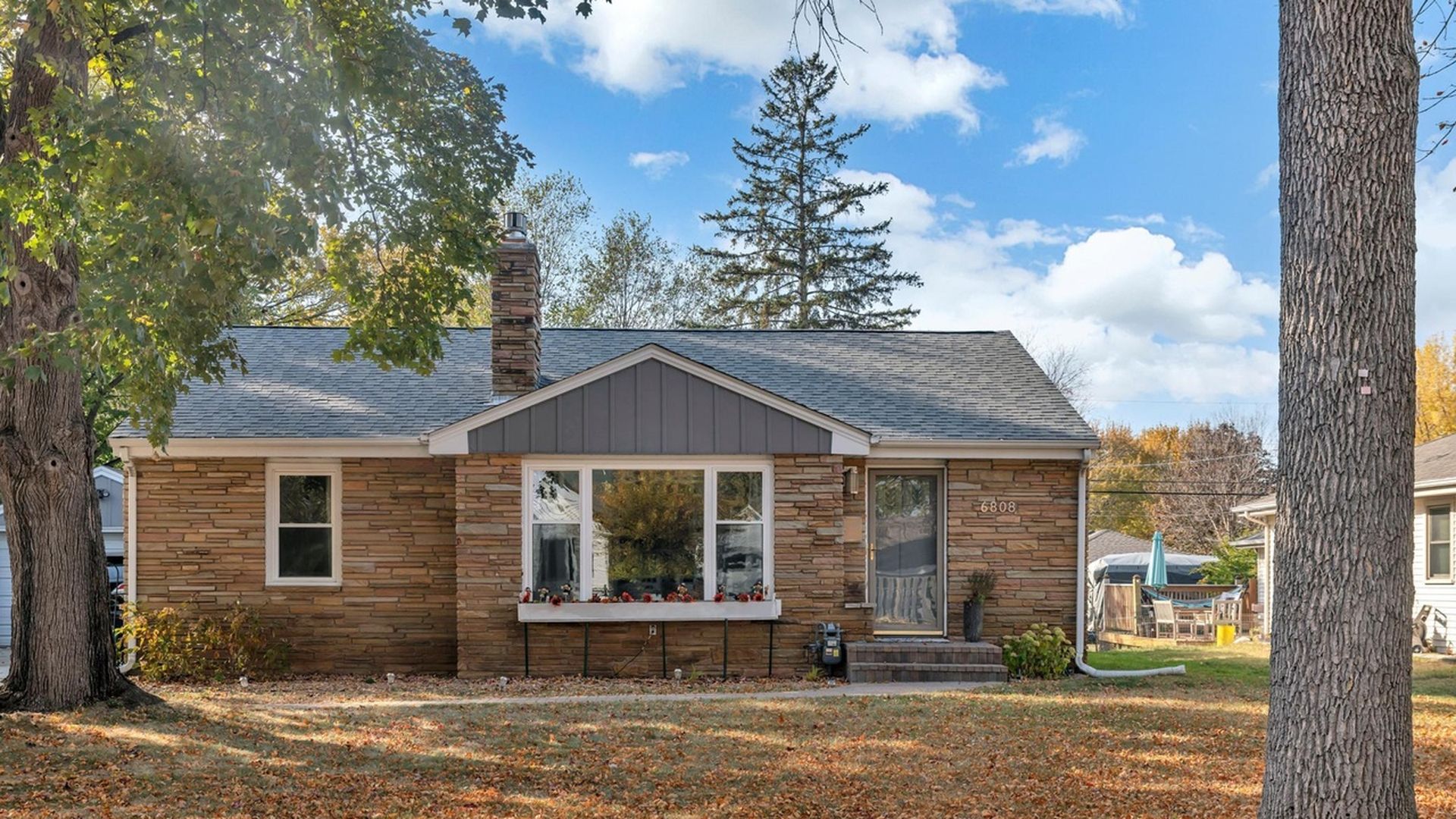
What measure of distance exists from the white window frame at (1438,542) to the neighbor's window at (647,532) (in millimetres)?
11530

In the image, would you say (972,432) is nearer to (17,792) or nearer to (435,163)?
(435,163)

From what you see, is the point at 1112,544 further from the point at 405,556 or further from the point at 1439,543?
the point at 405,556

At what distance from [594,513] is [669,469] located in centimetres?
91

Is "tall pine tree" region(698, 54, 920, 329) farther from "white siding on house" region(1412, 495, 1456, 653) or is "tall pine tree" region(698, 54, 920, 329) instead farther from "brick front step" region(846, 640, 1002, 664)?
"brick front step" region(846, 640, 1002, 664)

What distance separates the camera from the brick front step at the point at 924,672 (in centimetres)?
1111

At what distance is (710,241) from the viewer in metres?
33.3

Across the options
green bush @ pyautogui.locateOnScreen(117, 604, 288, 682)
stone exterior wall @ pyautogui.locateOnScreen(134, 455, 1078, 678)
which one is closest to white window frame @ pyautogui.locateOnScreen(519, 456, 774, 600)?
stone exterior wall @ pyautogui.locateOnScreen(134, 455, 1078, 678)

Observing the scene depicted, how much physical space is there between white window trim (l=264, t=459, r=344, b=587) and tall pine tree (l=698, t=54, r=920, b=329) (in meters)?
21.6

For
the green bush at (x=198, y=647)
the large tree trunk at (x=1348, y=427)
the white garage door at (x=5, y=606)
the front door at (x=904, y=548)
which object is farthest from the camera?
the white garage door at (x=5, y=606)

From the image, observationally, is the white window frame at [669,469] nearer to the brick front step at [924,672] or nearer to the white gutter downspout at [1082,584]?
the brick front step at [924,672]

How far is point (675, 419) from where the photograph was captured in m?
11.4

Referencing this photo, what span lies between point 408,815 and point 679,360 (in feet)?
21.0

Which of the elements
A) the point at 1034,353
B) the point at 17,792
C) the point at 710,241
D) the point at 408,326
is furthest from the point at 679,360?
the point at 1034,353

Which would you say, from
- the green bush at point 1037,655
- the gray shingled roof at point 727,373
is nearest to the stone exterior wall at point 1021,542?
the green bush at point 1037,655
